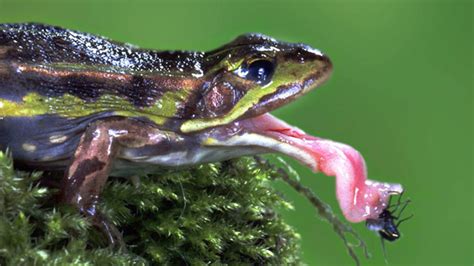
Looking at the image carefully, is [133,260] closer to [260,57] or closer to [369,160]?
[260,57]

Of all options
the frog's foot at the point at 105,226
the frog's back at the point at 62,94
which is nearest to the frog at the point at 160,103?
the frog's back at the point at 62,94

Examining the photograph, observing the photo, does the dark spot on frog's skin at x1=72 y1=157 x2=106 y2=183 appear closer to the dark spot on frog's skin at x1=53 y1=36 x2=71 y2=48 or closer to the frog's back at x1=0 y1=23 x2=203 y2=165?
the frog's back at x1=0 y1=23 x2=203 y2=165

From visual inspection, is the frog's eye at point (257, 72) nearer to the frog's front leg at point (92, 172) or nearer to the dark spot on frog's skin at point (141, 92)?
the dark spot on frog's skin at point (141, 92)

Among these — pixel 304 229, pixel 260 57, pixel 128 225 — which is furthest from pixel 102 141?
pixel 304 229

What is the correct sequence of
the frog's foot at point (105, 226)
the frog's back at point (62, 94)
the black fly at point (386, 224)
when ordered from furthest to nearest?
the black fly at point (386, 224) → the frog's back at point (62, 94) → the frog's foot at point (105, 226)

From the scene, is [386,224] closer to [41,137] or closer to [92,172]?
[92,172]

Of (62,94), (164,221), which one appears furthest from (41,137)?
(164,221)

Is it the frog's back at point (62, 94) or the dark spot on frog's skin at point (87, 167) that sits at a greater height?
the frog's back at point (62, 94)
